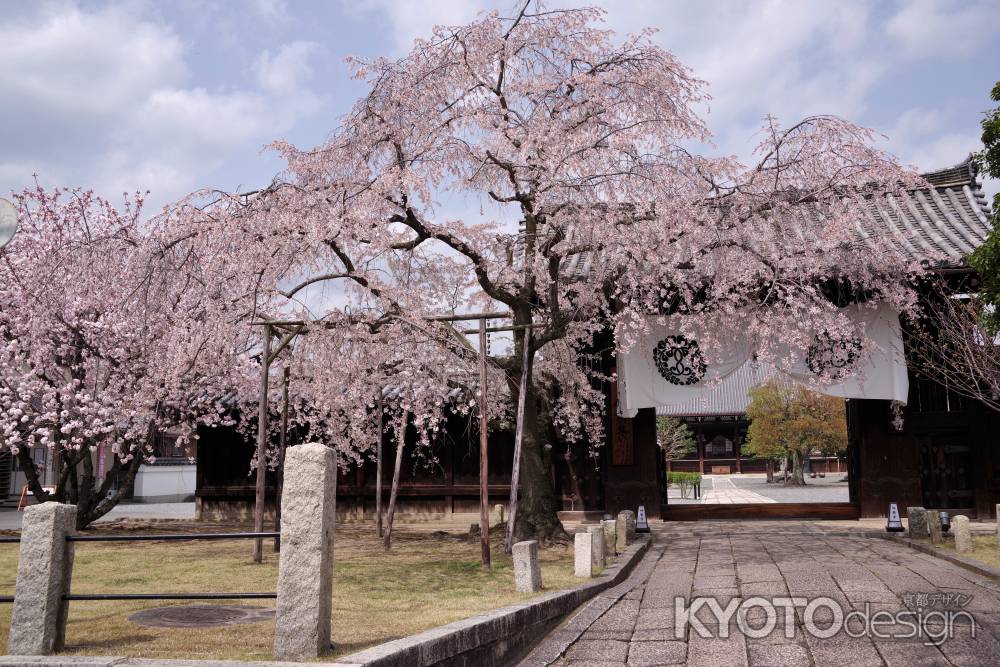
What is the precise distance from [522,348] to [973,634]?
Answer: 7602 millimetres

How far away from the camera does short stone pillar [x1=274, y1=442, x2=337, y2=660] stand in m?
4.94

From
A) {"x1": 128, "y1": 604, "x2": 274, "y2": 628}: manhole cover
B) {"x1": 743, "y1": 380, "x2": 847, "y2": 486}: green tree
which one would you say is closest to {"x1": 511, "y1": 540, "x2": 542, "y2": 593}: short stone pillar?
A: {"x1": 128, "y1": 604, "x2": 274, "y2": 628}: manhole cover

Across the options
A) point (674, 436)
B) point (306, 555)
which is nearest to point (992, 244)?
point (306, 555)

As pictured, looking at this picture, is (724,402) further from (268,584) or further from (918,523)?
(268,584)

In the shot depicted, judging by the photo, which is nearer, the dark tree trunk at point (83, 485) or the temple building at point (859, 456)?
the dark tree trunk at point (83, 485)

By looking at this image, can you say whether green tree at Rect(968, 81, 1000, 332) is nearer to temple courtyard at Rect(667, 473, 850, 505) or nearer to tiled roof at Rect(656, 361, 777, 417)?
temple courtyard at Rect(667, 473, 850, 505)

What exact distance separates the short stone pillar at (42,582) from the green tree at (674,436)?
118ft

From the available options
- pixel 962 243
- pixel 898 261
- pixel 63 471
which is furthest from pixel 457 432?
pixel 962 243

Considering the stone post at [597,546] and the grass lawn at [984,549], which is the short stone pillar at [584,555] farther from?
the grass lawn at [984,549]

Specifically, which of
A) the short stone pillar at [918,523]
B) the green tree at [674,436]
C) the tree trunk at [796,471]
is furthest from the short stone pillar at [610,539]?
the green tree at [674,436]

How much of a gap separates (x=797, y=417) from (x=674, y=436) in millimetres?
9094

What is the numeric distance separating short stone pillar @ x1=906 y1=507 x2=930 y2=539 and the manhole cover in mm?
10712

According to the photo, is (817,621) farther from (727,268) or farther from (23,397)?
(23,397)

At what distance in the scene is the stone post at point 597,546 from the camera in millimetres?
9758
